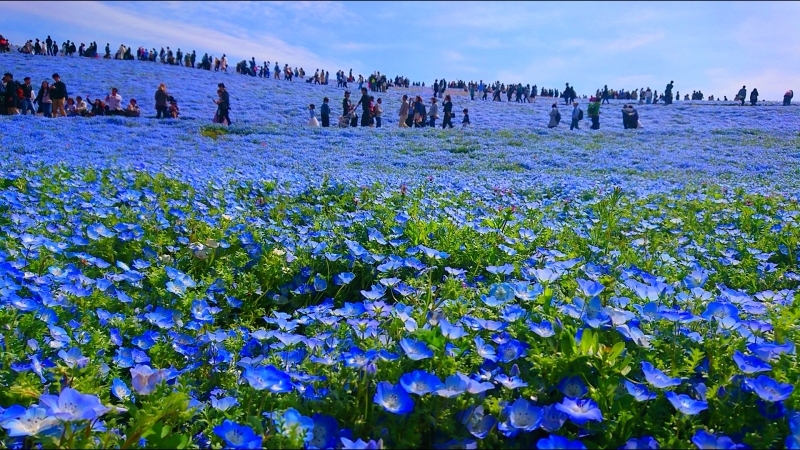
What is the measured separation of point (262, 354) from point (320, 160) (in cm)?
892

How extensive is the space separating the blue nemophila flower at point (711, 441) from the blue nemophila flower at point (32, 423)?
1647 mm

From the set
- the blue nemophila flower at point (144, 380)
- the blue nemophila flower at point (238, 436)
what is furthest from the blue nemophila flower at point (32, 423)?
the blue nemophila flower at point (238, 436)

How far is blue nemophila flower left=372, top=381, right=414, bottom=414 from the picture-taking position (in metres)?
1.49

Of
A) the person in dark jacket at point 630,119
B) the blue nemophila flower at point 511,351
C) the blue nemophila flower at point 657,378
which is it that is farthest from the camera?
the person in dark jacket at point 630,119

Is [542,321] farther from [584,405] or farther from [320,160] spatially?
[320,160]

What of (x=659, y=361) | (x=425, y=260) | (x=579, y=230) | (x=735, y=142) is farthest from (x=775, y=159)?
(x=659, y=361)

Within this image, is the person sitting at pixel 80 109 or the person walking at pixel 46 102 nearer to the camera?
the person walking at pixel 46 102

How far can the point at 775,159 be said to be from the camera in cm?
1218

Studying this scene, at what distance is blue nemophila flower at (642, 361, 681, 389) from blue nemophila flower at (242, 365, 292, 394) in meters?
1.04

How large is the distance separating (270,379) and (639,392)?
41.9 inches

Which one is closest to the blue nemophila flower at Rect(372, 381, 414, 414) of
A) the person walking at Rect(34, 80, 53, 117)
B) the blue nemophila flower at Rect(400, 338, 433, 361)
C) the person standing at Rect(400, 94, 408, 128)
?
the blue nemophila flower at Rect(400, 338, 433, 361)

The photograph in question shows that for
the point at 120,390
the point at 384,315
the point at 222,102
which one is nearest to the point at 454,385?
the point at 384,315

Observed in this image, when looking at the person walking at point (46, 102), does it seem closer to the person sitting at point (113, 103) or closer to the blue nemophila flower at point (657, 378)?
the person sitting at point (113, 103)

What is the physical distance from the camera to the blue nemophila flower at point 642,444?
4.80 ft
